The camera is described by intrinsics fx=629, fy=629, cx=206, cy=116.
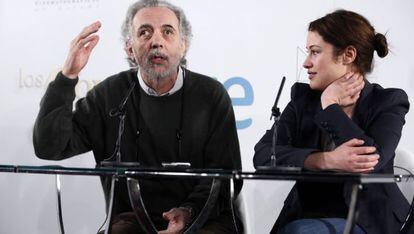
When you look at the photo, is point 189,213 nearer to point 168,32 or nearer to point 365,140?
point 365,140

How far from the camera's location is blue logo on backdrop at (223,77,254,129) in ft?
11.1

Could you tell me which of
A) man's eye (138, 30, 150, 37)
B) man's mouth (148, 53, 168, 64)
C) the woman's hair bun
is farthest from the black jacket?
man's eye (138, 30, 150, 37)

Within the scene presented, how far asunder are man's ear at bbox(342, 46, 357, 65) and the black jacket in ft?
0.62

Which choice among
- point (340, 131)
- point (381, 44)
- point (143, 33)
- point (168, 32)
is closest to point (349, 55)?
point (381, 44)

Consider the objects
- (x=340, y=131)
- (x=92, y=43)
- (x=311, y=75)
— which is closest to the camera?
(x=340, y=131)

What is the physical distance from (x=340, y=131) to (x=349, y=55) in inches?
20.6

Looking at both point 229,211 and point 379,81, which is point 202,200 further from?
point 379,81

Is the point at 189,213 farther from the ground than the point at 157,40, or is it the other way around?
the point at 157,40

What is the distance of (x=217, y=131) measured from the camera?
3328 mm

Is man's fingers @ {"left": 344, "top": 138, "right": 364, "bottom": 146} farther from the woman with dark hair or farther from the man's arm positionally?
the man's arm

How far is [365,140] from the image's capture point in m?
2.44

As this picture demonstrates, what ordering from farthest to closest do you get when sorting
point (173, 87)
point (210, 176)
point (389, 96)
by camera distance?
1. point (173, 87)
2. point (389, 96)
3. point (210, 176)

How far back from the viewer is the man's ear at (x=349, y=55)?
2.86 m

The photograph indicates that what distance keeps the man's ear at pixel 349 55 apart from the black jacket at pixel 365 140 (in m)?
0.19
